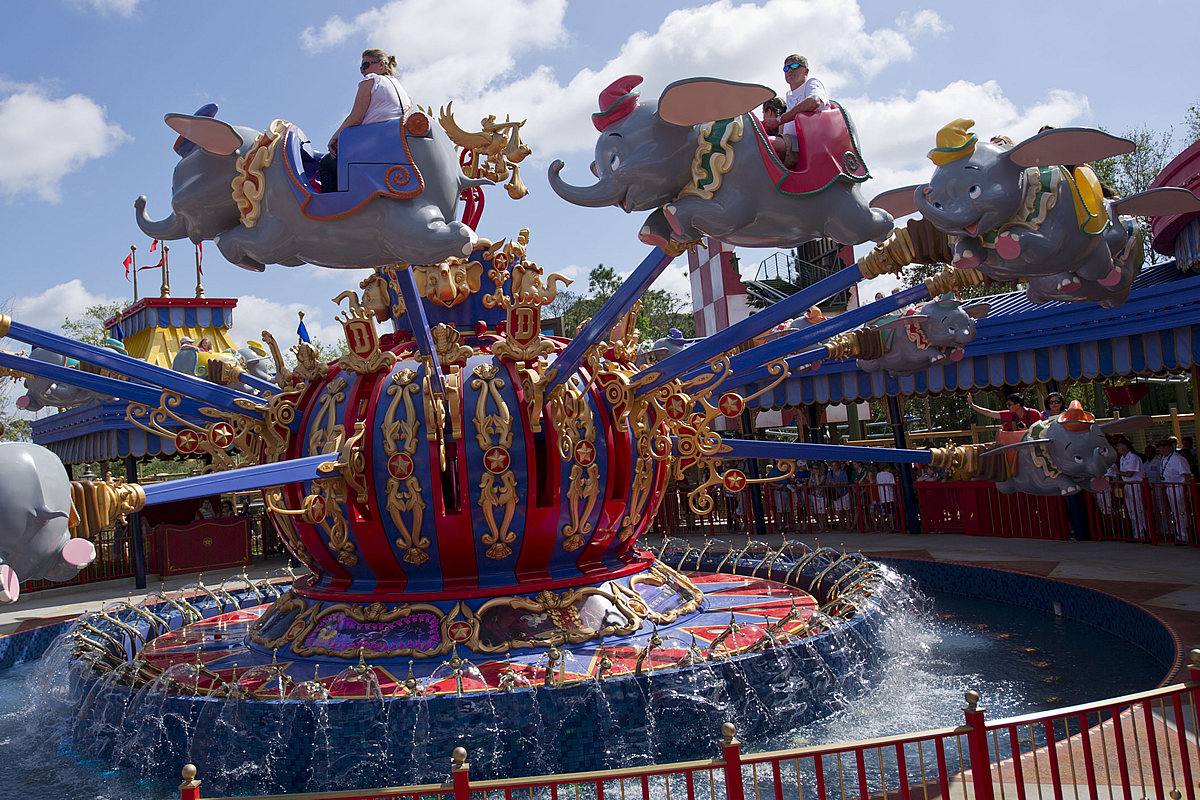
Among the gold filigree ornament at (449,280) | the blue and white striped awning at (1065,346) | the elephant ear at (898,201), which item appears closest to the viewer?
the elephant ear at (898,201)

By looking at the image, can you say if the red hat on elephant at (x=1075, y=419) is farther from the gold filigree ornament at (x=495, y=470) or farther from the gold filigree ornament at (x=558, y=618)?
the gold filigree ornament at (x=495, y=470)

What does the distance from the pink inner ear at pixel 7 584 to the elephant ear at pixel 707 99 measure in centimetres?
324

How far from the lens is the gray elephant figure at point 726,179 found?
4.68 meters

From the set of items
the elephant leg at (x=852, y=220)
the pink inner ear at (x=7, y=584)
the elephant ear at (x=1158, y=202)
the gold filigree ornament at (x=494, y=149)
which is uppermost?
the gold filigree ornament at (x=494, y=149)

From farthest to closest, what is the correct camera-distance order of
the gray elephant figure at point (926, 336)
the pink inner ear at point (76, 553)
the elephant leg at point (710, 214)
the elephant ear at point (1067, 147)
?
the gray elephant figure at point (926, 336) < the elephant leg at point (710, 214) < the elephant ear at point (1067, 147) < the pink inner ear at point (76, 553)

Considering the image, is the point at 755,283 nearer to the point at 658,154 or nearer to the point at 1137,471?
the point at 1137,471

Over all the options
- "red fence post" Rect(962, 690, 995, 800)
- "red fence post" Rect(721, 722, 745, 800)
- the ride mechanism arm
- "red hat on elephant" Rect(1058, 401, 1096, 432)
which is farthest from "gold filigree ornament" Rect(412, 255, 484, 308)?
"red fence post" Rect(962, 690, 995, 800)

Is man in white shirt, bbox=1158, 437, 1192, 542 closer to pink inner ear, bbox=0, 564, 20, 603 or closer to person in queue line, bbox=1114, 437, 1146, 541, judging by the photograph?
person in queue line, bbox=1114, 437, 1146, 541

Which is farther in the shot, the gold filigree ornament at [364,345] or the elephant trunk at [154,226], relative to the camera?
the gold filigree ornament at [364,345]

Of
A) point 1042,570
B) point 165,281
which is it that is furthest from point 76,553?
point 165,281

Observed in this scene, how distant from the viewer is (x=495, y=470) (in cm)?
654

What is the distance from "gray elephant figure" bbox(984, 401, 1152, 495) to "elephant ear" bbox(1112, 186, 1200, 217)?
1775 millimetres

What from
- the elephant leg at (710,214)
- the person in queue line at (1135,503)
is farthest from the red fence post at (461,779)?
the person in queue line at (1135,503)

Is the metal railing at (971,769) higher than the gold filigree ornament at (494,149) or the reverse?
the reverse
